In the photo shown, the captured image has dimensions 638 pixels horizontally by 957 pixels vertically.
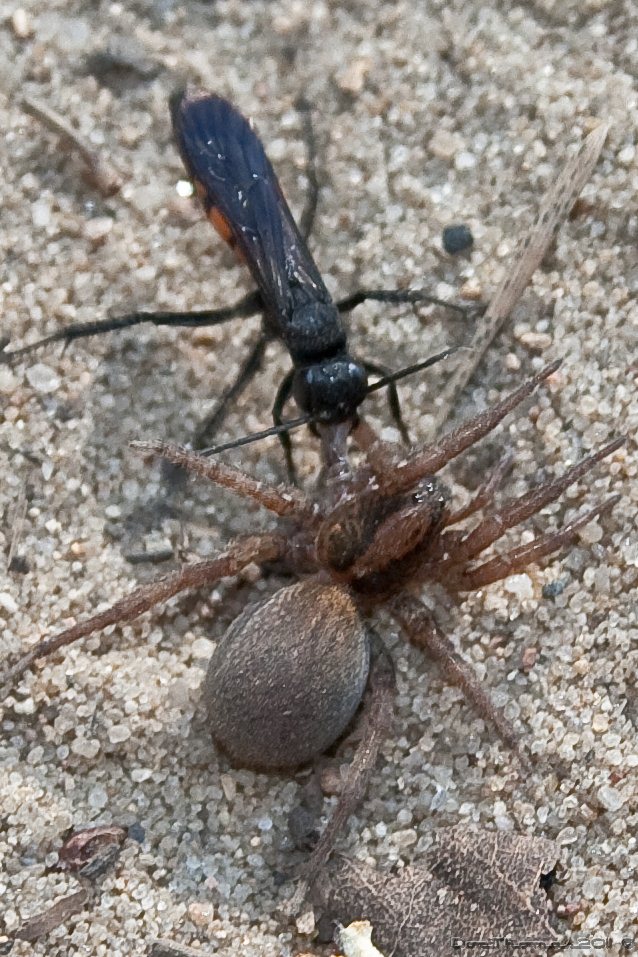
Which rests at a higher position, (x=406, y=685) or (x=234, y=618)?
(x=234, y=618)

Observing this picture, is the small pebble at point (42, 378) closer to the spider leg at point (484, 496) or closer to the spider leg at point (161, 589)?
the spider leg at point (161, 589)

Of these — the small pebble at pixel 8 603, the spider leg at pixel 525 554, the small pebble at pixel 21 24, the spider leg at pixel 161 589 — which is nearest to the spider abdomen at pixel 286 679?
the spider leg at pixel 161 589

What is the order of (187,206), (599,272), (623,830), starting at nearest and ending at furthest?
(623,830) → (599,272) → (187,206)

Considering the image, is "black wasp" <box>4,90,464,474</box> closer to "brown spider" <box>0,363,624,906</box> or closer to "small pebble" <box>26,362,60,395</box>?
→ "brown spider" <box>0,363,624,906</box>

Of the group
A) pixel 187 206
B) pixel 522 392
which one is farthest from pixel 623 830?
pixel 187 206

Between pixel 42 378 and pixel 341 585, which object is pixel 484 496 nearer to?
pixel 341 585

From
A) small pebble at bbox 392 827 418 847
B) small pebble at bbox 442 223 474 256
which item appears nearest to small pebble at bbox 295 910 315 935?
small pebble at bbox 392 827 418 847

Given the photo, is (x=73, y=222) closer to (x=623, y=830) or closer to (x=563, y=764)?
(x=563, y=764)
